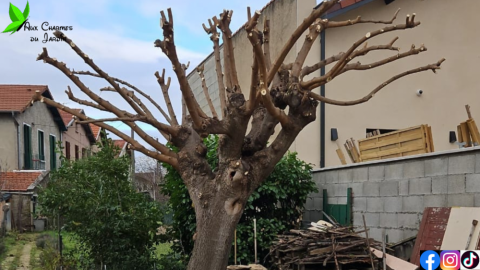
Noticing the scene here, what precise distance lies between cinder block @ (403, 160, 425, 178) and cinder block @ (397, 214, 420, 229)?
59 centimetres

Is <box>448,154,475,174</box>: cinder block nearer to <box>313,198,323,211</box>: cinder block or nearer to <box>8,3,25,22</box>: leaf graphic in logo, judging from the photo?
<box>313,198,323,211</box>: cinder block

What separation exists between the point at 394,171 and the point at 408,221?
0.82 m

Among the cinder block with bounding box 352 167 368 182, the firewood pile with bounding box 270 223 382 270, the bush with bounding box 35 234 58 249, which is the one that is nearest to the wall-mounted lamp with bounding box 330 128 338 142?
the cinder block with bounding box 352 167 368 182

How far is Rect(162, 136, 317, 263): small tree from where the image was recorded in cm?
930

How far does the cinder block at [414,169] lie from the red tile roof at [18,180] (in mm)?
17723

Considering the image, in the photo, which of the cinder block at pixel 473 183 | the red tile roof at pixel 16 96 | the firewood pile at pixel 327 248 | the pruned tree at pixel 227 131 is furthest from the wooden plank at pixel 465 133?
the red tile roof at pixel 16 96

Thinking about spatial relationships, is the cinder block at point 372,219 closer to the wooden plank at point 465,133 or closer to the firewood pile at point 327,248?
the firewood pile at point 327,248

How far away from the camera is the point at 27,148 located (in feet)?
77.3

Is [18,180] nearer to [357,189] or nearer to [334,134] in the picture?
[334,134]

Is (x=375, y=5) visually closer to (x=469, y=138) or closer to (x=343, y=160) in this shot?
(x=343, y=160)

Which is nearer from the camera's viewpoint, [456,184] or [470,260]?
[470,260]

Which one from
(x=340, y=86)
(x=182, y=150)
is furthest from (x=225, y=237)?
(x=340, y=86)

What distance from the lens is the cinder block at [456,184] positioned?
21.0 feet

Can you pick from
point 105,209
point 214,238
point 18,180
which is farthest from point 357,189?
point 18,180
